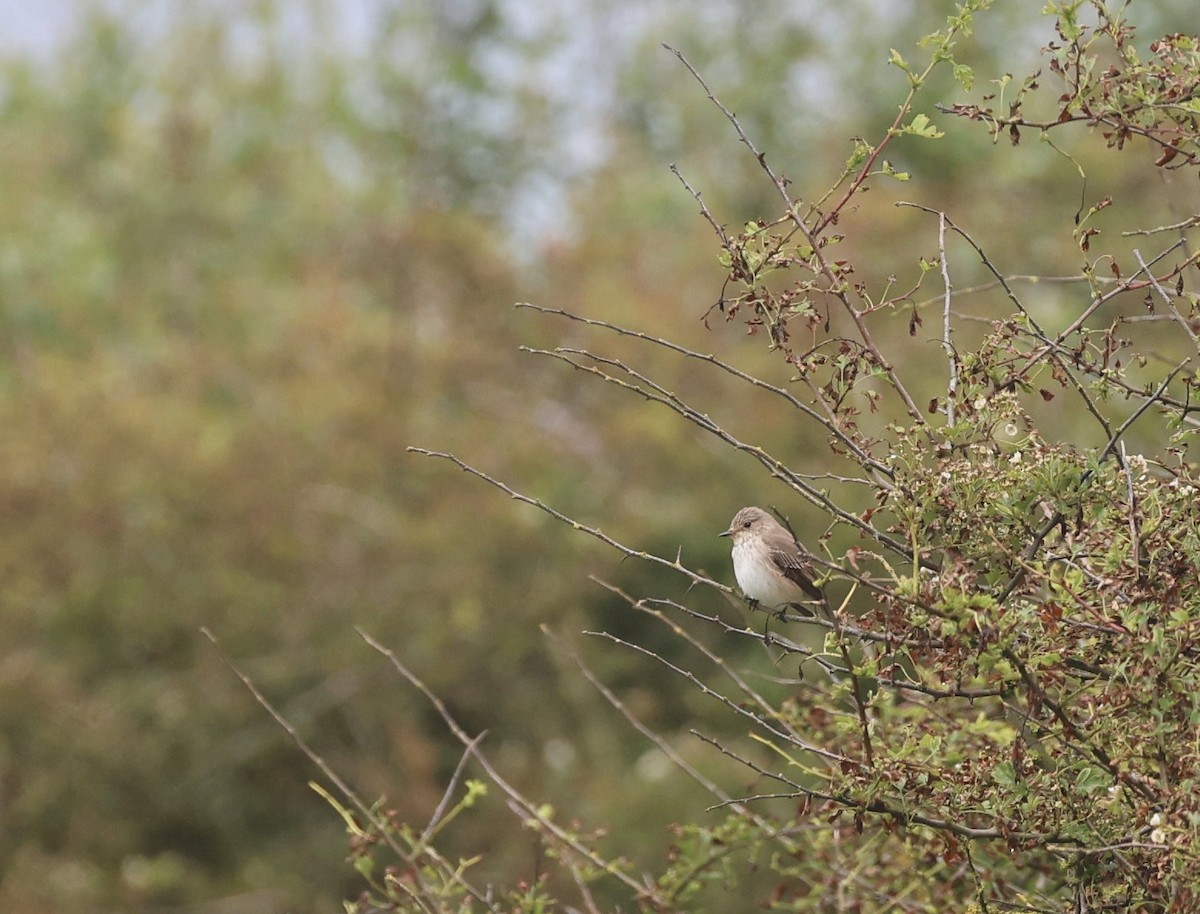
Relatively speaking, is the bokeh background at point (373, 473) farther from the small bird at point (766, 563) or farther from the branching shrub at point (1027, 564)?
the branching shrub at point (1027, 564)

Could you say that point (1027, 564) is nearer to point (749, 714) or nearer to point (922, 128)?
point (749, 714)

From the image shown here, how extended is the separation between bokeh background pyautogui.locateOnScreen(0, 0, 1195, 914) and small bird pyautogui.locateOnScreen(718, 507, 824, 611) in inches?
397

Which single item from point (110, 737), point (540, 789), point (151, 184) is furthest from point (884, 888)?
point (151, 184)

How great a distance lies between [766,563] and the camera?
735cm

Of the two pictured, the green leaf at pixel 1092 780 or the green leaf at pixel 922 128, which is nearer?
the green leaf at pixel 1092 780

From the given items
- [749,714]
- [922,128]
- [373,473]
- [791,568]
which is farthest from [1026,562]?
[373,473]

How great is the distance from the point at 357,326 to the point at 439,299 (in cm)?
139

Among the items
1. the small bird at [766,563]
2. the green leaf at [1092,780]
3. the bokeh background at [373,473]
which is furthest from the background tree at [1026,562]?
the bokeh background at [373,473]

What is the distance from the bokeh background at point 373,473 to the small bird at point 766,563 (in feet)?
33.1

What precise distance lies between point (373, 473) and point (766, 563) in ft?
52.8

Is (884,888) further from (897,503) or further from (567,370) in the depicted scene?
(567,370)

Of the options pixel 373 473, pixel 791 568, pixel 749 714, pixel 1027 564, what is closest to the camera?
pixel 1027 564

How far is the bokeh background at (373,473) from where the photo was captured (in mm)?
20547

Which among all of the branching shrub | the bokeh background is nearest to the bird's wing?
the branching shrub
